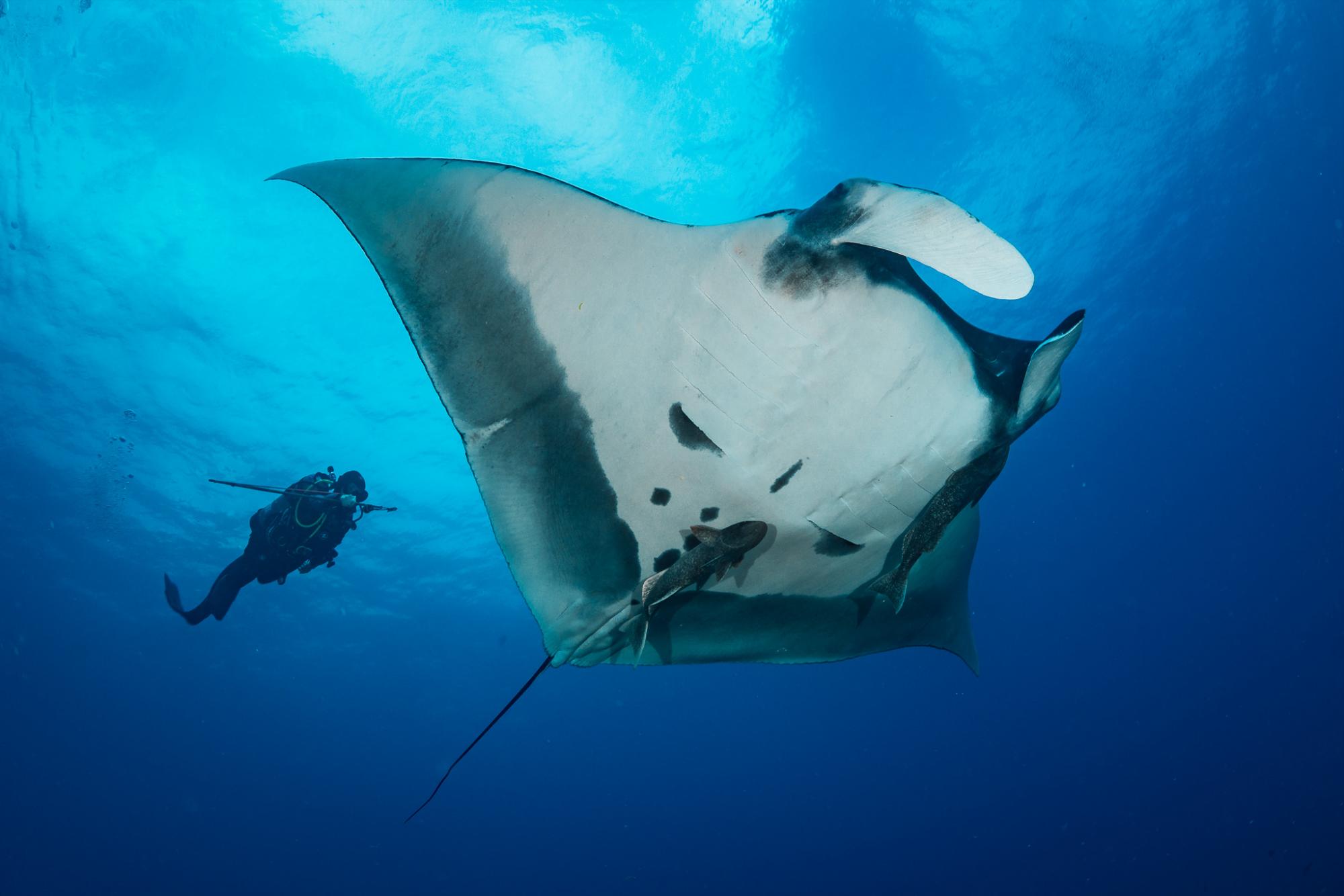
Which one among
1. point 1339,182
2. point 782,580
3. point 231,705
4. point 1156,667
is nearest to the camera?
point 782,580

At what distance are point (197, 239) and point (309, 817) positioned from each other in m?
41.1

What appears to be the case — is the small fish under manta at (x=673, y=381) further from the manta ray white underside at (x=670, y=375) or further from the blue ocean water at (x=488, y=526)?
the blue ocean water at (x=488, y=526)

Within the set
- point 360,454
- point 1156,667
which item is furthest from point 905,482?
point 1156,667

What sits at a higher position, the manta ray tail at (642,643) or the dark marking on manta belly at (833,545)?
the dark marking on manta belly at (833,545)

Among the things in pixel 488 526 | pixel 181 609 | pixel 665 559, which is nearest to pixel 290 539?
pixel 181 609

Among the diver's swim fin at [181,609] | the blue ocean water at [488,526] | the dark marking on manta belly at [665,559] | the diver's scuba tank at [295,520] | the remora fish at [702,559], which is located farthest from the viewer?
the blue ocean water at [488,526]

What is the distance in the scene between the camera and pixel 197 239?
462 inches

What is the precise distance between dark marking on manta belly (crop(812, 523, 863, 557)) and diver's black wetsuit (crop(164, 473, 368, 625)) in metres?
7.35

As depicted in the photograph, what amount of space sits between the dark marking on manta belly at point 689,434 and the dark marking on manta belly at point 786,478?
0.73ft

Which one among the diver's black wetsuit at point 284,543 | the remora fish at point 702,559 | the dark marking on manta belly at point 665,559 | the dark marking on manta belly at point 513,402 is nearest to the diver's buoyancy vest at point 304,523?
the diver's black wetsuit at point 284,543

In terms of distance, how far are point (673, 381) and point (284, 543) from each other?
8587mm

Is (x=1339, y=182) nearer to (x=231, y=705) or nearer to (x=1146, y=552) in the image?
(x=1146, y=552)

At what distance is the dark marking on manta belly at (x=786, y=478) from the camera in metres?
2.17

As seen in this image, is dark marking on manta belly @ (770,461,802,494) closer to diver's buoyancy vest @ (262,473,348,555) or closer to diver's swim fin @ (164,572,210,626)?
diver's buoyancy vest @ (262,473,348,555)
